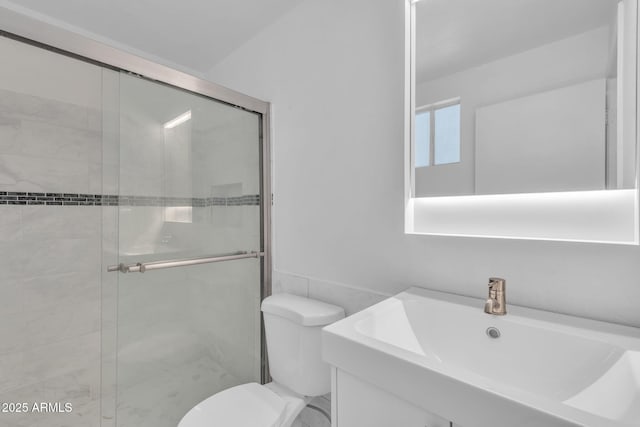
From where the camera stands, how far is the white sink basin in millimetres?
487

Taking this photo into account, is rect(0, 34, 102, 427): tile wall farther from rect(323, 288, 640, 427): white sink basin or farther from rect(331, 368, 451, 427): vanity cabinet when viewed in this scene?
rect(323, 288, 640, 427): white sink basin

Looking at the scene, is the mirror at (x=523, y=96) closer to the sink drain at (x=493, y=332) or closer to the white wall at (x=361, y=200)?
the white wall at (x=361, y=200)

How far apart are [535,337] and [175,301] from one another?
1335 millimetres

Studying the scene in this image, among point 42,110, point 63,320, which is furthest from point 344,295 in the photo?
point 42,110

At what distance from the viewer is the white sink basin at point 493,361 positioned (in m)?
0.49

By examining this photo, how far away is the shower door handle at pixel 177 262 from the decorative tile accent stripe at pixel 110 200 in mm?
250

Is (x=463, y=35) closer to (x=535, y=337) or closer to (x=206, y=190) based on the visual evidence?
(x=535, y=337)

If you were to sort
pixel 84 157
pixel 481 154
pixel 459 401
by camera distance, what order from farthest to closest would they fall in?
pixel 84 157 → pixel 481 154 → pixel 459 401

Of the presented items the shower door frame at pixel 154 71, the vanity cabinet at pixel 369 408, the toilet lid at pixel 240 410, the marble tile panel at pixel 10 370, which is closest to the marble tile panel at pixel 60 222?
the marble tile panel at pixel 10 370

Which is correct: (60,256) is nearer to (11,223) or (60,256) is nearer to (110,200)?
(11,223)

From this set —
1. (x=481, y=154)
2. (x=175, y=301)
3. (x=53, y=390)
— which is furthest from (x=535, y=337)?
(x=53, y=390)

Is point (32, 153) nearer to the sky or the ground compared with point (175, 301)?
nearer to the sky

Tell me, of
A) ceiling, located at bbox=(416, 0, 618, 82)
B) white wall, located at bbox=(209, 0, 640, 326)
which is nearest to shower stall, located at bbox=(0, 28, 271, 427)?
white wall, located at bbox=(209, 0, 640, 326)

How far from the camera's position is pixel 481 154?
981 mm
